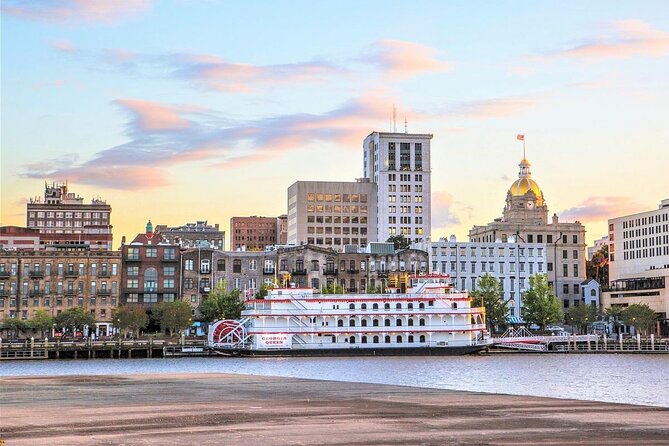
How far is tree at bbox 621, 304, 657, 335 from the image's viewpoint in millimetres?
166625

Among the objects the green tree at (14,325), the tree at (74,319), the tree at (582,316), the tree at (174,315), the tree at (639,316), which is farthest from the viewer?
the tree at (582,316)

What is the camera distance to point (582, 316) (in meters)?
170

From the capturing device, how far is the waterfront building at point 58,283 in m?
156

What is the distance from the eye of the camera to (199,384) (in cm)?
5684

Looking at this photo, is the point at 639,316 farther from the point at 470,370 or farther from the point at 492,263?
the point at 470,370

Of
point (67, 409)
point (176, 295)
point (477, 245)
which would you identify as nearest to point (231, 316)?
point (176, 295)

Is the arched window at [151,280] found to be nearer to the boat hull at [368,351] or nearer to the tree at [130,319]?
the tree at [130,319]

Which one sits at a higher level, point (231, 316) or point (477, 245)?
point (477, 245)

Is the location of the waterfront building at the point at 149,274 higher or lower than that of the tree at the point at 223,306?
higher

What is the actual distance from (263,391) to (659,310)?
14557 centimetres

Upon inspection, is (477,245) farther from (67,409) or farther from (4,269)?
(67,409)

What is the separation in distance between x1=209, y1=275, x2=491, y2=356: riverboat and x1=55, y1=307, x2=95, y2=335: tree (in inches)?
1097

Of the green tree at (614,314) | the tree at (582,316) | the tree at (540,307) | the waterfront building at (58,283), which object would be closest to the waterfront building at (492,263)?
the tree at (582,316)

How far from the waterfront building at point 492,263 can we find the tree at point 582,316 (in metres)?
11.4
